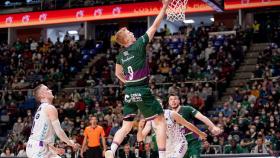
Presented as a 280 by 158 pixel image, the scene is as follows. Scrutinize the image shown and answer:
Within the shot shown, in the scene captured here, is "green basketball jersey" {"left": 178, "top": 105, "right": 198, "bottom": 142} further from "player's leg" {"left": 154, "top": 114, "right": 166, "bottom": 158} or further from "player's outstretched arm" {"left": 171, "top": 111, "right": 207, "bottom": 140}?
"player's leg" {"left": 154, "top": 114, "right": 166, "bottom": 158}

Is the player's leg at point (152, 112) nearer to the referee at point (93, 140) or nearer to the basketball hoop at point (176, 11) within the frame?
the basketball hoop at point (176, 11)

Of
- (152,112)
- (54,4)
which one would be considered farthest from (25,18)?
(152,112)

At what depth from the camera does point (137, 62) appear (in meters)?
8.32

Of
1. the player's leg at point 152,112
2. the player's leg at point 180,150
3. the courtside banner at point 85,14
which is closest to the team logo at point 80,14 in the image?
the courtside banner at point 85,14

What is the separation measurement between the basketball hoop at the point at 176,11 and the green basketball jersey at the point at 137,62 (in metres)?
3.11

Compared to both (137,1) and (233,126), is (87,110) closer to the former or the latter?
(137,1)

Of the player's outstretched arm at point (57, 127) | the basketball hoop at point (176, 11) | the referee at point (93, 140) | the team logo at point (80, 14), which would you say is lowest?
the referee at point (93, 140)

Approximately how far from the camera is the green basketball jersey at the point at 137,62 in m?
8.31

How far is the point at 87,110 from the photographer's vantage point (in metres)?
24.4

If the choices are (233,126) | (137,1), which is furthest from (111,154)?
(137,1)

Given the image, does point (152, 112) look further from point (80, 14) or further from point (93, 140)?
point (80, 14)

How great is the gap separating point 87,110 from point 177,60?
5244mm

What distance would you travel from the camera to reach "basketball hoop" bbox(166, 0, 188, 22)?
11406mm

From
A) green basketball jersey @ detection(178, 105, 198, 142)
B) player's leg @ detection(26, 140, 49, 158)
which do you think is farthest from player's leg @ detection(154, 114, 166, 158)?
green basketball jersey @ detection(178, 105, 198, 142)
